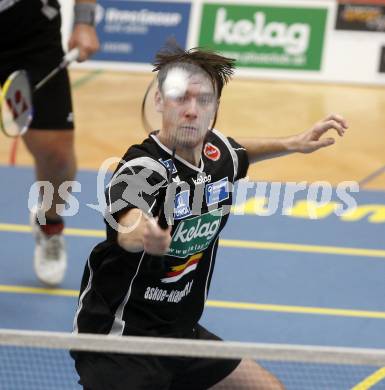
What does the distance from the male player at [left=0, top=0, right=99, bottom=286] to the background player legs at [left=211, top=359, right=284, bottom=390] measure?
178cm

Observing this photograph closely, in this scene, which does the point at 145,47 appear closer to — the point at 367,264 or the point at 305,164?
the point at 305,164

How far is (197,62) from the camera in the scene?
2.71m

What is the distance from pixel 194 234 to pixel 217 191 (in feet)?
0.54

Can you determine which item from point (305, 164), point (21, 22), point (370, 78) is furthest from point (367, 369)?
point (370, 78)

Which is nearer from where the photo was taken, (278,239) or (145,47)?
(278,239)

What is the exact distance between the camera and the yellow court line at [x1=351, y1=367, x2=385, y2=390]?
365cm

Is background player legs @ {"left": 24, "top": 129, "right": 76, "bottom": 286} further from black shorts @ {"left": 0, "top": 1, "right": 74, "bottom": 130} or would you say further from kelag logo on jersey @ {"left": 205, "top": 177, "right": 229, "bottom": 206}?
kelag logo on jersey @ {"left": 205, "top": 177, "right": 229, "bottom": 206}

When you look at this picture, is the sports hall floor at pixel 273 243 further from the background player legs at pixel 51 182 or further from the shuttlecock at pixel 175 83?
the shuttlecock at pixel 175 83

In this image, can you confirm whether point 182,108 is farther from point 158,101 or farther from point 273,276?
point 273,276

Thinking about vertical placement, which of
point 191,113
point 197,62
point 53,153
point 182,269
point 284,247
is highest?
point 197,62

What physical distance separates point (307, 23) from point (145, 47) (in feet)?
4.86

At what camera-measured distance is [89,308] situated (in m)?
2.81

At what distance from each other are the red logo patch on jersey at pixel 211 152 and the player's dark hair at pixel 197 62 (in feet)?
0.67

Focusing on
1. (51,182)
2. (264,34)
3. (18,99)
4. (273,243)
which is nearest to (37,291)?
(51,182)
